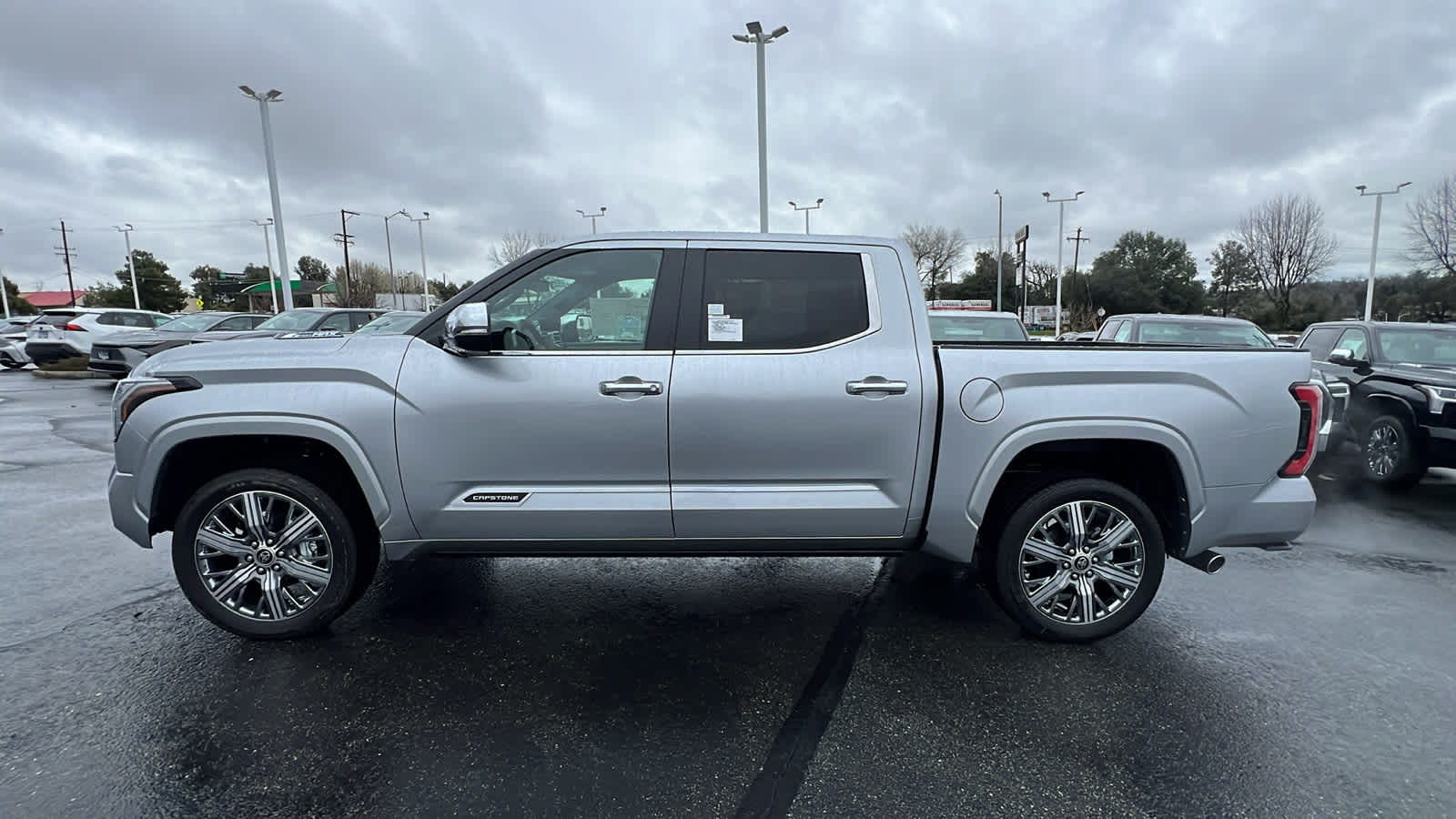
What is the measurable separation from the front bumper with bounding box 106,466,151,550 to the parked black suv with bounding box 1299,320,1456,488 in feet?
31.0

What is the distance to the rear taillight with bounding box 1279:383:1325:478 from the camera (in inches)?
127

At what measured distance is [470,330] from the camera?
2994mm

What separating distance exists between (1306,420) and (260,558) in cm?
494

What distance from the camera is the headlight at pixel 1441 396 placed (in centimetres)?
609

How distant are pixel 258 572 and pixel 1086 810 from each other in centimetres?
360

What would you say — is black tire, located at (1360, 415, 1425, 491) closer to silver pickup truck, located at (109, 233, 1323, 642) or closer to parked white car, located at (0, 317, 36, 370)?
silver pickup truck, located at (109, 233, 1323, 642)

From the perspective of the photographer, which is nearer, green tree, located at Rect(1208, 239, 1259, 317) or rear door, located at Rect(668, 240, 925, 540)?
rear door, located at Rect(668, 240, 925, 540)

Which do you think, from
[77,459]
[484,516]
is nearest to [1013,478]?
[484,516]

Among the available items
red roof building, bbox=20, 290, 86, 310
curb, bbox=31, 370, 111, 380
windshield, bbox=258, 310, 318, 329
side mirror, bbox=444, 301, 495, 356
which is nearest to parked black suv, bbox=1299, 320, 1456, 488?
side mirror, bbox=444, 301, 495, 356

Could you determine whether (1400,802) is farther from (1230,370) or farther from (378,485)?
(378,485)

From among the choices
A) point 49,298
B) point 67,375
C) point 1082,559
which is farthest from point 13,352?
point 49,298

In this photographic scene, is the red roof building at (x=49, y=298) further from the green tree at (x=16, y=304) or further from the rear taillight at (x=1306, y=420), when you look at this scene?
the rear taillight at (x=1306, y=420)

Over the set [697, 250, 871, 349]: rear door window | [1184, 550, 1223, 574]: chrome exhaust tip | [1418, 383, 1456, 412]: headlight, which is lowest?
[1184, 550, 1223, 574]: chrome exhaust tip

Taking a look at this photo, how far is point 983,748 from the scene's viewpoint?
260cm
